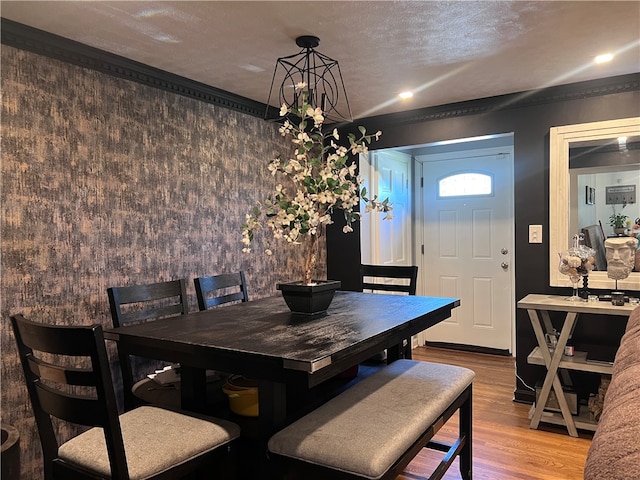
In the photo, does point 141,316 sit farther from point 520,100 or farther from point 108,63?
point 520,100

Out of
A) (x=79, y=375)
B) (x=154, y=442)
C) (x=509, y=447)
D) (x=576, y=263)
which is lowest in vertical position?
(x=509, y=447)

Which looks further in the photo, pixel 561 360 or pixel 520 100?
pixel 520 100

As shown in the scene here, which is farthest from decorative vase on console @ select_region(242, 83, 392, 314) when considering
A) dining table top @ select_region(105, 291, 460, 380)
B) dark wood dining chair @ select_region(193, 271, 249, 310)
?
dark wood dining chair @ select_region(193, 271, 249, 310)

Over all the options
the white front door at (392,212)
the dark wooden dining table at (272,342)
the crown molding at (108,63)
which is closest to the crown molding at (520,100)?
the white front door at (392,212)

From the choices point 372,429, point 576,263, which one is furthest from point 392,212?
point 372,429

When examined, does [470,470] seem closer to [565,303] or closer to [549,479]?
[549,479]

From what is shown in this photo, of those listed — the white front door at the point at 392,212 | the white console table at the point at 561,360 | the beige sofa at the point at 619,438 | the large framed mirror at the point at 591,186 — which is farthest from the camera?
the white front door at the point at 392,212

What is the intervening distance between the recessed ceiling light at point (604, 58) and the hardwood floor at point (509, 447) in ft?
7.10

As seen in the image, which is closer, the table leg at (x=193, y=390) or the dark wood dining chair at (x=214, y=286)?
the table leg at (x=193, y=390)

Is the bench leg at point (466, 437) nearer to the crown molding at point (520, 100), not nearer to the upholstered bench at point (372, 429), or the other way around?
the upholstered bench at point (372, 429)

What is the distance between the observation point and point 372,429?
1532 millimetres

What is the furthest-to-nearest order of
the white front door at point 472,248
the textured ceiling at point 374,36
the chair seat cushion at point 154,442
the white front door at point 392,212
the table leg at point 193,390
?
the white front door at point 472,248
the white front door at point 392,212
the textured ceiling at point 374,36
the table leg at point 193,390
the chair seat cushion at point 154,442

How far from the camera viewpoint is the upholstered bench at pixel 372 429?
142 centimetres

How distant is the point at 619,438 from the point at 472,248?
13.0 ft
